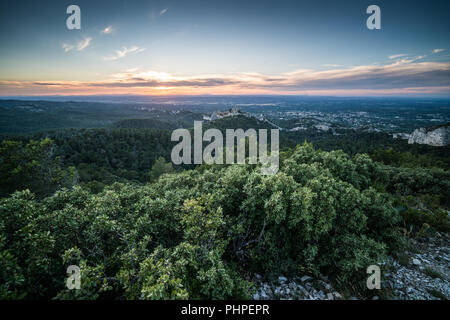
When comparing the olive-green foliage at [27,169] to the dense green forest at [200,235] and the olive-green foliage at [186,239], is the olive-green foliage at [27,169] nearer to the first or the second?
the dense green forest at [200,235]

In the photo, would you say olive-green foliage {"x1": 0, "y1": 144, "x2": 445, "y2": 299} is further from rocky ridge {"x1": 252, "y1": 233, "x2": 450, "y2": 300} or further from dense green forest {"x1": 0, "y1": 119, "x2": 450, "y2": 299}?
rocky ridge {"x1": 252, "y1": 233, "x2": 450, "y2": 300}

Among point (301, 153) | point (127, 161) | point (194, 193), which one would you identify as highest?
point (301, 153)

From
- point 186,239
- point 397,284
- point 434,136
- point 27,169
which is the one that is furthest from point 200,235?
point 434,136

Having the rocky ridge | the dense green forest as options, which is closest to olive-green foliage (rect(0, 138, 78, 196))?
the dense green forest

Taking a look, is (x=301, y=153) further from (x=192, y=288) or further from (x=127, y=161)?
(x=127, y=161)

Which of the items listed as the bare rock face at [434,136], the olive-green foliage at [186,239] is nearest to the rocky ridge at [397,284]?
the olive-green foliage at [186,239]

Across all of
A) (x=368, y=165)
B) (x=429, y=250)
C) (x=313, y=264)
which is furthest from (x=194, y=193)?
(x=368, y=165)

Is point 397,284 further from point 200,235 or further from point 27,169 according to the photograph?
point 27,169
